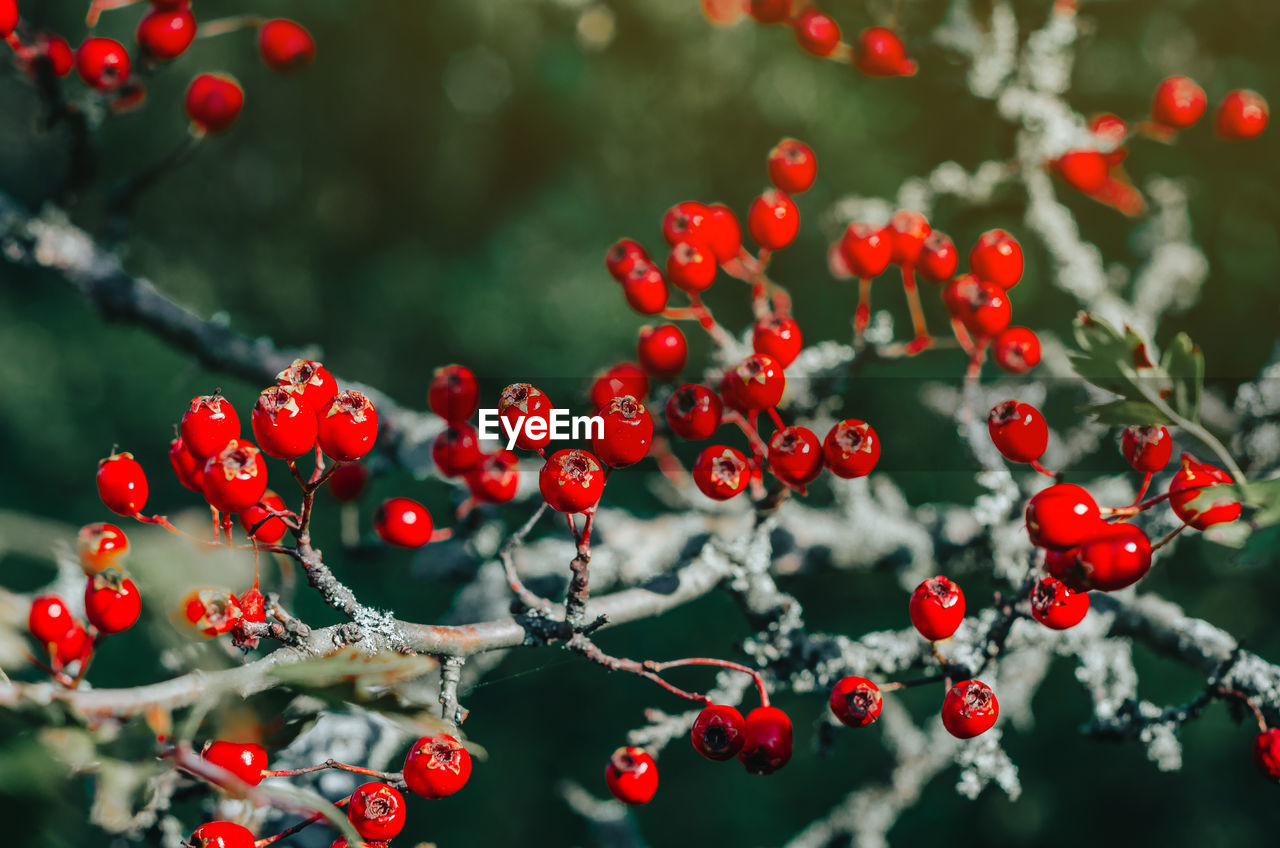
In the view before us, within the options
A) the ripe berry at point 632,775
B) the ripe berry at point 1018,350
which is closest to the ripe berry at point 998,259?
the ripe berry at point 1018,350

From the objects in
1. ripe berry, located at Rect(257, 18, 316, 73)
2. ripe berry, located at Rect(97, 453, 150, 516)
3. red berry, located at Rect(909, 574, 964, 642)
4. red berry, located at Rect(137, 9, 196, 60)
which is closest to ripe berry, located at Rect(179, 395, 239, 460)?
ripe berry, located at Rect(97, 453, 150, 516)

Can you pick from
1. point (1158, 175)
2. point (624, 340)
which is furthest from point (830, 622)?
point (1158, 175)

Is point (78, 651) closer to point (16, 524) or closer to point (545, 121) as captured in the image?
point (16, 524)

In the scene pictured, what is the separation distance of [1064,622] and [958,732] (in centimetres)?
22

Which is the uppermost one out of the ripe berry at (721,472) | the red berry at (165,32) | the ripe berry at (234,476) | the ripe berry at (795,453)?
the red berry at (165,32)

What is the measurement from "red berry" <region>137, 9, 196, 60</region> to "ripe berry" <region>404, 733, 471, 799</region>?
5.16ft

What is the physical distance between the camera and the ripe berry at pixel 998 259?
1.61m

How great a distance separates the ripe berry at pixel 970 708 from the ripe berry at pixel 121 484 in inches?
47.8

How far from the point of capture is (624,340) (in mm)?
3494

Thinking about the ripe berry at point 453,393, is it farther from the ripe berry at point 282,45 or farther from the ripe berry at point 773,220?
the ripe berry at point 282,45

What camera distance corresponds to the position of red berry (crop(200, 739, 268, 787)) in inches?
44.1

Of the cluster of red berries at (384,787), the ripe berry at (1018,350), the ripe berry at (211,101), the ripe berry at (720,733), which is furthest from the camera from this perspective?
the ripe berry at (211,101)

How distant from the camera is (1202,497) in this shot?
104 centimetres

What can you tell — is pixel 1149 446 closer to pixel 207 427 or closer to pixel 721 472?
pixel 721 472
